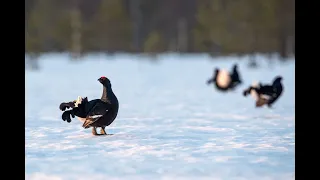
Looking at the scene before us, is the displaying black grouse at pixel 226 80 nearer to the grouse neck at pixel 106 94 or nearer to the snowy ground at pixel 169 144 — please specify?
the snowy ground at pixel 169 144

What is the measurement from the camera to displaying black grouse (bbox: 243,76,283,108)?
7.77 metres

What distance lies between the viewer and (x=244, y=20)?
28.2 metres

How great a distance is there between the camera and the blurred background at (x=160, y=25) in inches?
1083

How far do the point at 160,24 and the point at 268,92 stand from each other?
29.2 meters

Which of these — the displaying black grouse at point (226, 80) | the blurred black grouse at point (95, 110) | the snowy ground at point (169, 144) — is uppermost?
the displaying black grouse at point (226, 80)

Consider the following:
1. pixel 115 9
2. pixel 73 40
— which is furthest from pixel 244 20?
pixel 73 40

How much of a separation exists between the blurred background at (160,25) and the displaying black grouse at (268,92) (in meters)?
17.1

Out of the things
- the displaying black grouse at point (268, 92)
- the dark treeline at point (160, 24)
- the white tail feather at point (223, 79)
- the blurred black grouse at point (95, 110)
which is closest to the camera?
the blurred black grouse at point (95, 110)

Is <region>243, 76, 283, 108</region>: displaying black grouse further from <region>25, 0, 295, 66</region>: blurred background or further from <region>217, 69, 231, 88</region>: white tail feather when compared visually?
<region>25, 0, 295, 66</region>: blurred background

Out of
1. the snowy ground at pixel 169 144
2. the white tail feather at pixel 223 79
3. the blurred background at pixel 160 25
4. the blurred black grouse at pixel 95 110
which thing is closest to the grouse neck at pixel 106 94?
the blurred black grouse at pixel 95 110

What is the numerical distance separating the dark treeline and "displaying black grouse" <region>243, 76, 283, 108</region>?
17.7 meters

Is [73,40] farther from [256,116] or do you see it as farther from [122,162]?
[122,162]
